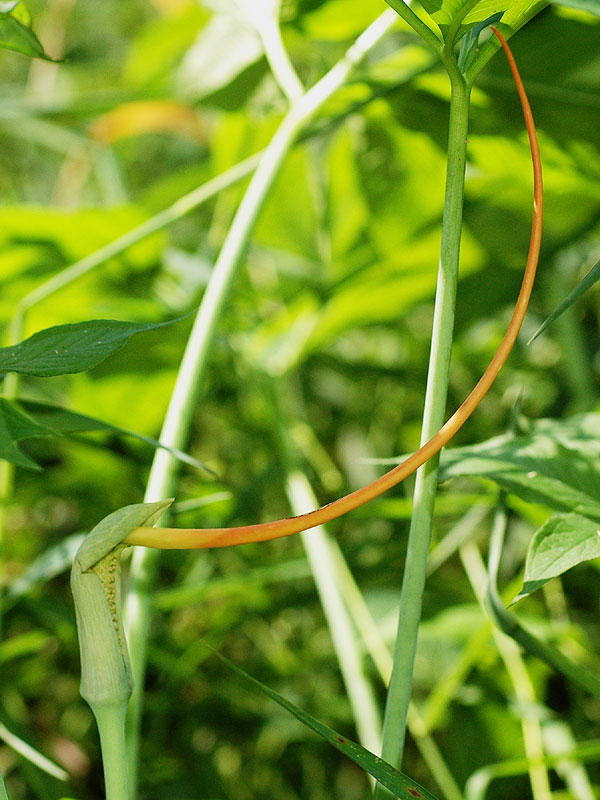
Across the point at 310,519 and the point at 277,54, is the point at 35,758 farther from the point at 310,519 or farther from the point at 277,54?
the point at 277,54

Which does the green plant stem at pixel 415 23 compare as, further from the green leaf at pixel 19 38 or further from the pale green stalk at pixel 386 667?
the pale green stalk at pixel 386 667

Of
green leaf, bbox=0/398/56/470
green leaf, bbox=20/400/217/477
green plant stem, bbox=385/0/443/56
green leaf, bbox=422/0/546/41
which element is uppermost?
green leaf, bbox=422/0/546/41

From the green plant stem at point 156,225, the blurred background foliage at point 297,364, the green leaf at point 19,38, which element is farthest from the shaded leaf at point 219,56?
the green leaf at point 19,38

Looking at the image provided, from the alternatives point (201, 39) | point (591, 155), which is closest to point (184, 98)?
point (201, 39)

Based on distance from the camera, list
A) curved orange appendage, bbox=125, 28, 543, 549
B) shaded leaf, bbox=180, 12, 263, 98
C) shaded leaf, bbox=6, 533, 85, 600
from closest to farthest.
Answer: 1. curved orange appendage, bbox=125, 28, 543, 549
2. shaded leaf, bbox=6, 533, 85, 600
3. shaded leaf, bbox=180, 12, 263, 98

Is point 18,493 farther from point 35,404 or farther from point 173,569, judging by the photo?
point 35,404

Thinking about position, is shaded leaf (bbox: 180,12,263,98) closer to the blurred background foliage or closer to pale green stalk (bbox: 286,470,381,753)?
the blurred background foliage

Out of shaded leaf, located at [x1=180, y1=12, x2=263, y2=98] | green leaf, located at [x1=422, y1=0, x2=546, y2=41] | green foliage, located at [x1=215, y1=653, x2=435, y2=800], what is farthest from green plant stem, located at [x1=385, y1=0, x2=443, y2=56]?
shaded leaf, located at [x1=180, y1=12, x2=263, y2=98]
